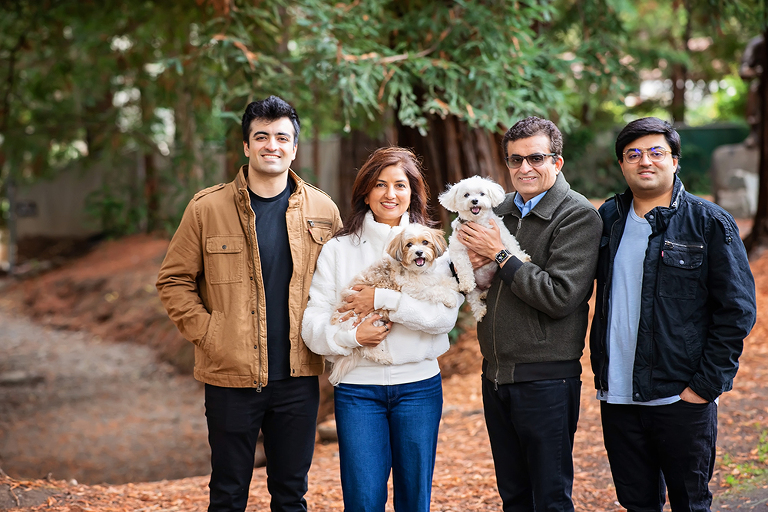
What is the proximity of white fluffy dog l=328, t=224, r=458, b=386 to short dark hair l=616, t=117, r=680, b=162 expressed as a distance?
3.43ft

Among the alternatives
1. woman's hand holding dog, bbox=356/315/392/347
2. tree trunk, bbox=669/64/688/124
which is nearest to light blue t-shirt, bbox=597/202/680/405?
woman's hand holding dog, bbox=356/315/392/347

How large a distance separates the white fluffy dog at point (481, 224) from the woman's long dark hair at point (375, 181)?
0.64ft

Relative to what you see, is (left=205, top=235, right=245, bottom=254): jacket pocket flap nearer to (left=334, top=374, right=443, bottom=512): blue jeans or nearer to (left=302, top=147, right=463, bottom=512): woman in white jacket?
(left=302, top=147, right=463, bottom=512): woman in white jacket

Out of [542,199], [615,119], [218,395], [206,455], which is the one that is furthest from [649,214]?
[615,119]

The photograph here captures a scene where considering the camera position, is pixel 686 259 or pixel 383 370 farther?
pixel 383 370

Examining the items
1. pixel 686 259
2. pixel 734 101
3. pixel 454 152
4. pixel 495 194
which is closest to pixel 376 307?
pixel 495 194

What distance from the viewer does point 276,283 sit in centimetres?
367

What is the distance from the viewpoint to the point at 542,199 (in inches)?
135

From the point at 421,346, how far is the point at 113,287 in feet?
42.3

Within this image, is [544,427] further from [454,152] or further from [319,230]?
[454,152]

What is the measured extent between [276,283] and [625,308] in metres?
1.82

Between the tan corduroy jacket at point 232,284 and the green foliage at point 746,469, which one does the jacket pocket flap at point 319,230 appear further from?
the green foliage at point 746,469

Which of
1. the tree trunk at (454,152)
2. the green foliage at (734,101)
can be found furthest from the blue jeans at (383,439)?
the green foliage at (734,101)

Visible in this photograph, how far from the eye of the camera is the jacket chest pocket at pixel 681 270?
3.21 m
